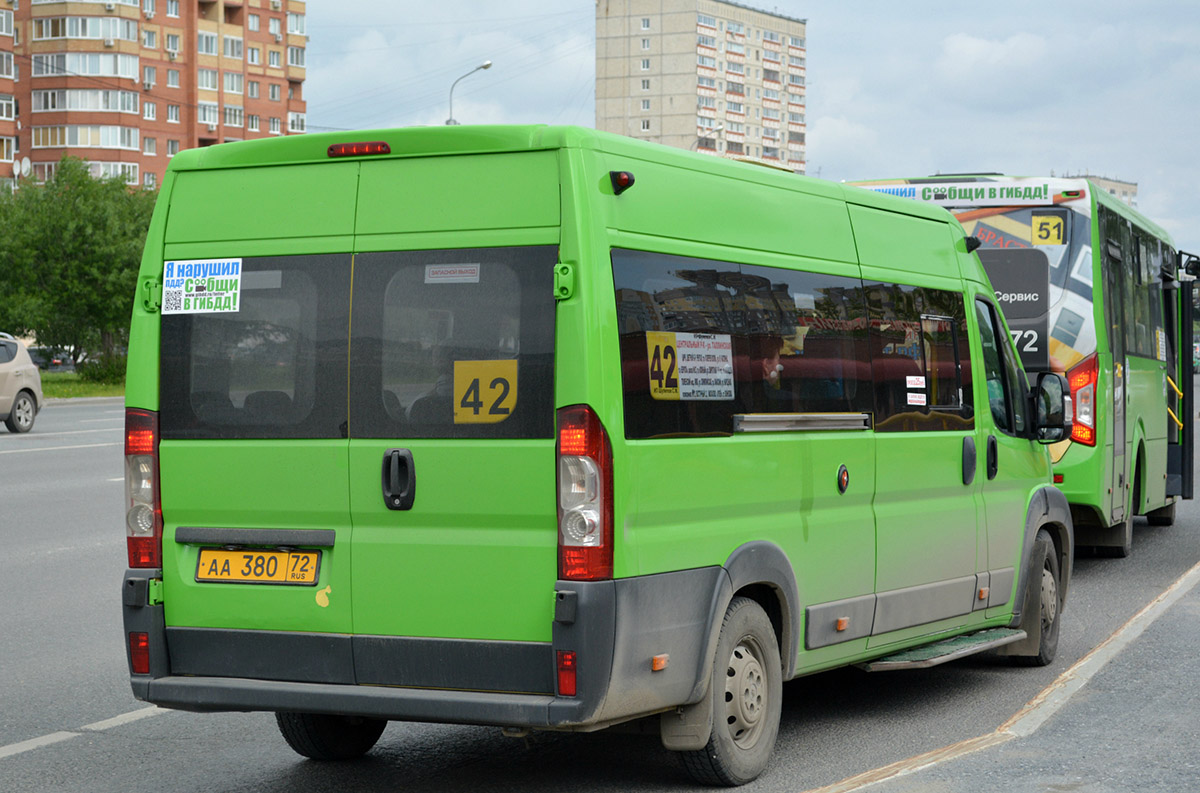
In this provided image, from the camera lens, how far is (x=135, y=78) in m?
101

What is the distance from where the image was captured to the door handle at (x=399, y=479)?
553 centimetres

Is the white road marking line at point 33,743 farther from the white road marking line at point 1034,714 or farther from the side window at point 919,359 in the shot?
the side window at point 919,359

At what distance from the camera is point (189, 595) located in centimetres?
586

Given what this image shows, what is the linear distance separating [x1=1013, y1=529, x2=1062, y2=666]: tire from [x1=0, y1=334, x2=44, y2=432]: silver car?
2292 centimetres

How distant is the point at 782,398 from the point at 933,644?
2034 mm

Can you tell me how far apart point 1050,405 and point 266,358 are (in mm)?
4480

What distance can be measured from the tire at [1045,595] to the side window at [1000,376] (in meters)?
0.69

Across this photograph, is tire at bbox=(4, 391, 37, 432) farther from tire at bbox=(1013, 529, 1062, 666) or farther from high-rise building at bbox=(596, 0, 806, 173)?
high-rise building at bbox=(596, 0, 806, 173)

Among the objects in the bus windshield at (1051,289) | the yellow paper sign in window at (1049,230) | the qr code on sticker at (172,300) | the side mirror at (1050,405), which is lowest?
the side mirror at (1050,405)

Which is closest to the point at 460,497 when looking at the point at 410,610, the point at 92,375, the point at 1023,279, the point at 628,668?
the point at 410,610

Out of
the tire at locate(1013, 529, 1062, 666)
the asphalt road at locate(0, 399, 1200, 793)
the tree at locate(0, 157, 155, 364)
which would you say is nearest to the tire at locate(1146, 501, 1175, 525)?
the asphalt road at locate(0, 399, 1200, 793)

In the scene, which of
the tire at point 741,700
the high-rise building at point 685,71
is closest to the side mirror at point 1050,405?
the tire at point 741,700

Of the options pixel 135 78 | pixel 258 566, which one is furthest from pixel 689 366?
pixel 135 78

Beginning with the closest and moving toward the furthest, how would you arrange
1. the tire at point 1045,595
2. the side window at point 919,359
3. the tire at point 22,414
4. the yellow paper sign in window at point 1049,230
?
the side window at point 919,359 → the tire at point 1045,595 → the yellow paper sign in window at point 1049,230 → the tire at point 22,414
